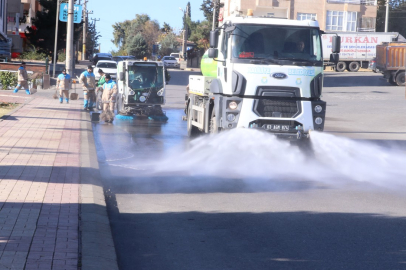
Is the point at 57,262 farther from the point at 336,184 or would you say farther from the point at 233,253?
the point at 336,184

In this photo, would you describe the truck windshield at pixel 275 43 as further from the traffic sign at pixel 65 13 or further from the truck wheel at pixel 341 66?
the truck wheel at pixel 341 66

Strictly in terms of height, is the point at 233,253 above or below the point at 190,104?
below

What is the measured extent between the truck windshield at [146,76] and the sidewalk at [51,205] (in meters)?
8.70

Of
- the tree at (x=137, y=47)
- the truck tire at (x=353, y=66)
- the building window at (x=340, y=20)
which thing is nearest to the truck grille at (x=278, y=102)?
the truck tire at (x=353, y=66)

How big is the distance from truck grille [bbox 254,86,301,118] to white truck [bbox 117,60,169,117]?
34.6 ft

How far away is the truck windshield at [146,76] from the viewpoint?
23.0m

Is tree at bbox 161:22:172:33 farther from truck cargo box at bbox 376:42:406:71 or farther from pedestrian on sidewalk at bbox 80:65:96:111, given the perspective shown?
pedestrian on sidewalk at bbox 80:65:96:111

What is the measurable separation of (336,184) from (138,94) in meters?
13.9

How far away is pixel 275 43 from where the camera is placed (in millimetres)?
12516

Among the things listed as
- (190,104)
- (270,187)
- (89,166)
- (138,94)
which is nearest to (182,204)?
(270,187)

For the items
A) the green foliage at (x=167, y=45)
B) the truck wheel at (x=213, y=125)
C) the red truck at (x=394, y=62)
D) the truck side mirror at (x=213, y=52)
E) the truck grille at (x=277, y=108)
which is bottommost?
the truck wheel at (x=213, y=125)

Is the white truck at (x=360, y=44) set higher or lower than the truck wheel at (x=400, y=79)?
higher

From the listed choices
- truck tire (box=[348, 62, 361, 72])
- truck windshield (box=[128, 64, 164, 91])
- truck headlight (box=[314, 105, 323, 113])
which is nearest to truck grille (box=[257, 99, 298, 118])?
truck headlight (box=[314, 105, 323, 113])

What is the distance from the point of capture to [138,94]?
894 inches
